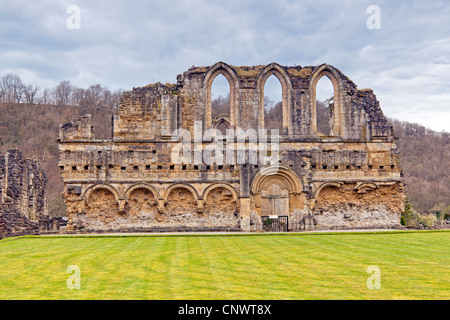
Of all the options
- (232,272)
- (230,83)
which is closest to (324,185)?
(230,83)

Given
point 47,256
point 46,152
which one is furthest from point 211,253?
point 46,152

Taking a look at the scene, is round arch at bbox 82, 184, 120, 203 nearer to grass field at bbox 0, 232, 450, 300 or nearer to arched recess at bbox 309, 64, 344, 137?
grass field at bbox 0, 232, 450, 300

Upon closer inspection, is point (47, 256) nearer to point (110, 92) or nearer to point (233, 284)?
point (233, 284)

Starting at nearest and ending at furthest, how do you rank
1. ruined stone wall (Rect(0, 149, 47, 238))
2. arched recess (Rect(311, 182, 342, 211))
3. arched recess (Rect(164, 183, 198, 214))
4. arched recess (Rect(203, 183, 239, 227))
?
ruined stone wall (Rect(0, 149, 47, 238)), arched recess (Rect(203, 183, 239, 227)), arched recess (Rect(164, 183, 198, 214)), arched recess (Rect(311, 182, 342, 211))

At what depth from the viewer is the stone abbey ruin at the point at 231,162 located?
23219 millimetres

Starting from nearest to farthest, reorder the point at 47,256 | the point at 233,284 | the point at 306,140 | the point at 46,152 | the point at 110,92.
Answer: the point at 233,284
the point at 47,256
the point at 306,140
the point at 46,152
the point at 110,92

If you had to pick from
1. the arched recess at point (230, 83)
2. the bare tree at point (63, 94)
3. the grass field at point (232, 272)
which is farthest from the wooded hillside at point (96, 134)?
the grass field at point (232, 272)

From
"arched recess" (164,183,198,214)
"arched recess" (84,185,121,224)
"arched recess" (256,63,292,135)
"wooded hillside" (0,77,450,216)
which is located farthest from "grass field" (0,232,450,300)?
"wooded hillside" (0,77,450,216)

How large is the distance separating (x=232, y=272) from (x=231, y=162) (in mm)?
14937

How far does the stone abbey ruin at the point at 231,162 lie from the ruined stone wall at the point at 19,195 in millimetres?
2320

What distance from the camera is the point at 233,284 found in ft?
24.6

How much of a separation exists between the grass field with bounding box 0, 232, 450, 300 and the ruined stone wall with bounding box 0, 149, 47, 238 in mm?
8982

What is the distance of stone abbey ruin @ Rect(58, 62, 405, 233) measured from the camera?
23219mm

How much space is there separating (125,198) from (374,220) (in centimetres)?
1289
